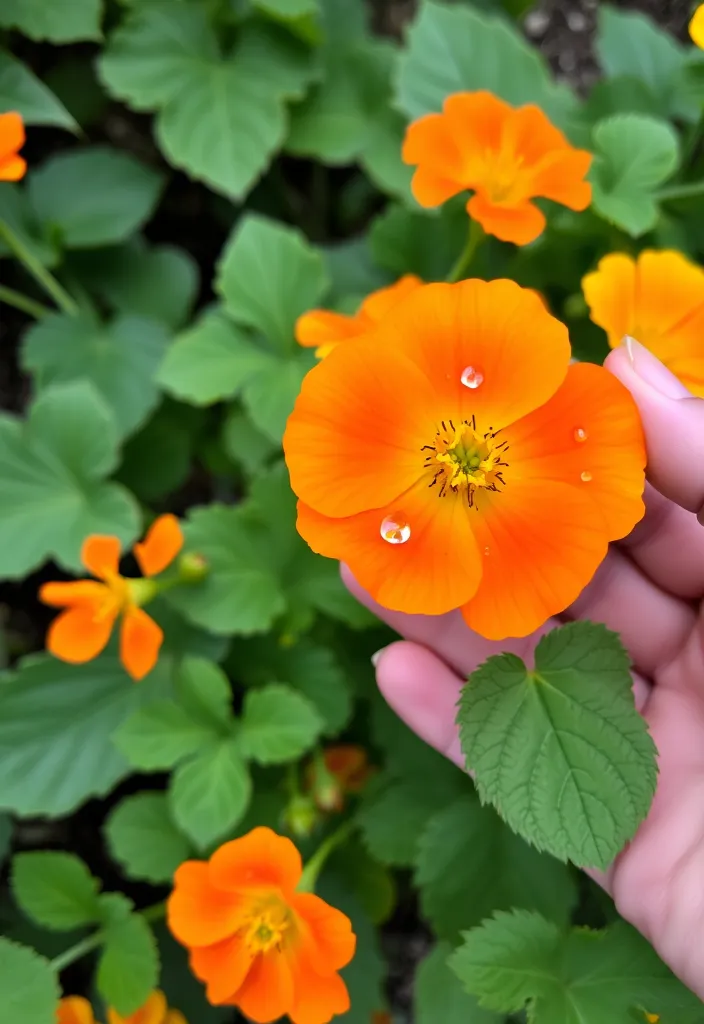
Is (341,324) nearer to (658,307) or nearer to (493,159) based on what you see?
(493,159)

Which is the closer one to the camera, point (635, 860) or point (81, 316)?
point (635, 860)

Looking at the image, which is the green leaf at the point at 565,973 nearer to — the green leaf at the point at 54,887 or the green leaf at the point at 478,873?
the green leaf at the point at 478,873

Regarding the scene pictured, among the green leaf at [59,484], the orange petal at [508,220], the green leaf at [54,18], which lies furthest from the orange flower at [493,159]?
the green leaf at [54,18]

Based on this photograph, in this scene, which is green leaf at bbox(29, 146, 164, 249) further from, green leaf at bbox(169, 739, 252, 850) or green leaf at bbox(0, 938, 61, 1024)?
green leaf at bbox(0, 938, 61, 1024)

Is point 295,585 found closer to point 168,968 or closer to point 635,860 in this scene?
point 635,860

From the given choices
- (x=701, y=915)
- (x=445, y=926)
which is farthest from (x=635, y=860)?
(x=445, y=926)

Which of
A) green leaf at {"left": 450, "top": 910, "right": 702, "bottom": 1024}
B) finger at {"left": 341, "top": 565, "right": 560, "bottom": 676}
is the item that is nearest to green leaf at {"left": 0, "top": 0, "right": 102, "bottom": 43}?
finger at {"left": 341, "top": 565, "right": 560, "bottom": 676}
